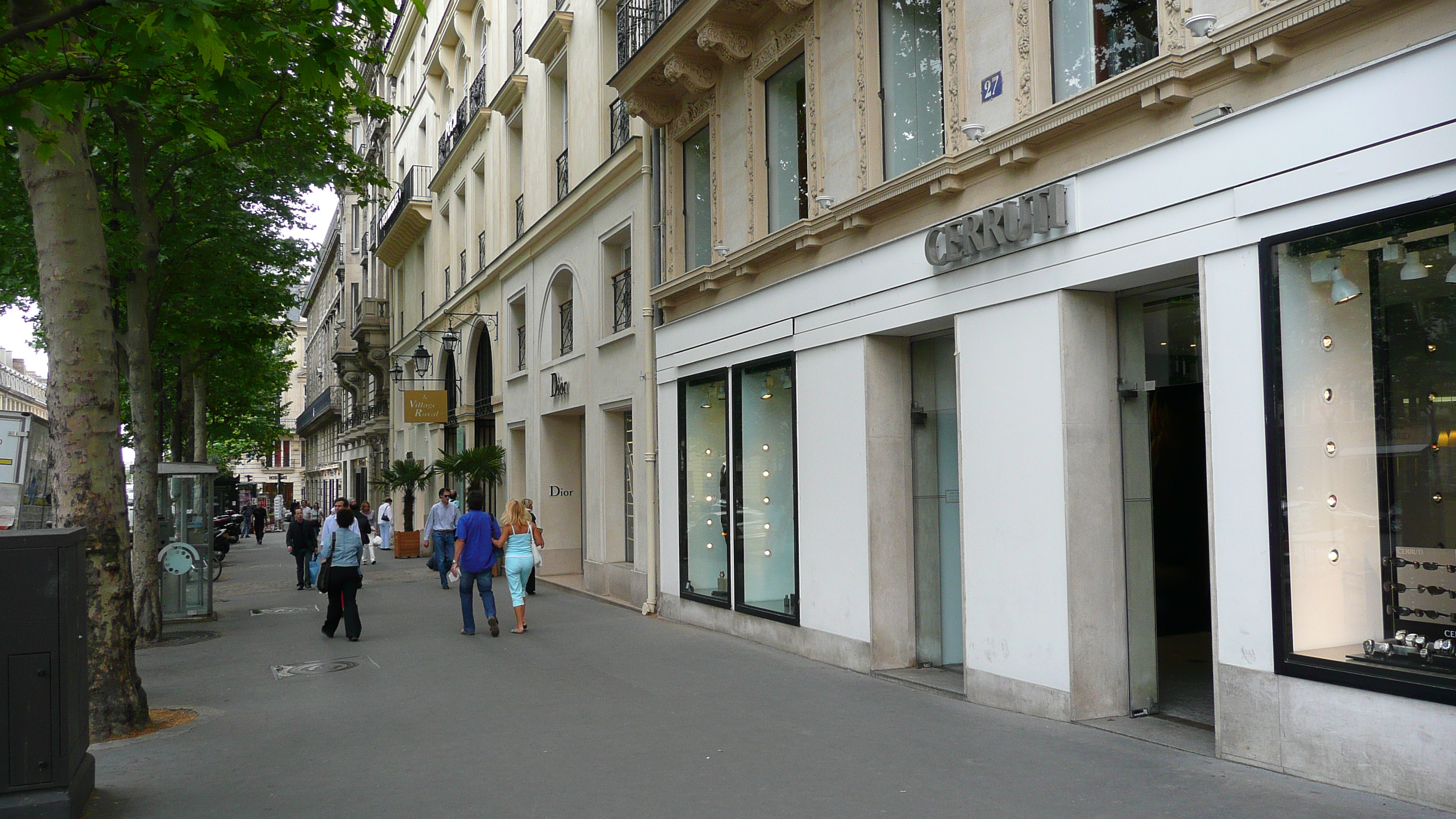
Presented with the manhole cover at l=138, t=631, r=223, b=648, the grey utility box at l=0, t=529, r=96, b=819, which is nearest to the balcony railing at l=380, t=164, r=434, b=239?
the manhole cover at l=138, t=631, r=223, b=648

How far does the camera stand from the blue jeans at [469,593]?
13523mm

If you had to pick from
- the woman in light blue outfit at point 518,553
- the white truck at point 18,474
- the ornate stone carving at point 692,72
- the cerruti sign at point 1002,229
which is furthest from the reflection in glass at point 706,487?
the white truck at point 18,474

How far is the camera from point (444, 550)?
68.3 ft

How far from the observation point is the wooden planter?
30.3 metres

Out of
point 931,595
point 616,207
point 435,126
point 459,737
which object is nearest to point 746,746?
point 459,737

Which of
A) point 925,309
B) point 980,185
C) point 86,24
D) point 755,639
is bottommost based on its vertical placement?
point 755,639

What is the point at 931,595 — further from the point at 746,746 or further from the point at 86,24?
the point at 86,24

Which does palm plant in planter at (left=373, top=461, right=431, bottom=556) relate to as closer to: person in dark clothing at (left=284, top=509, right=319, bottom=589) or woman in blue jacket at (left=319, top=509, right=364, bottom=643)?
person in dark clothing at (left=284, top=509, right=319, bottom=589)

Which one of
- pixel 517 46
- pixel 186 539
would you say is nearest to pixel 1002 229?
pixel 186 539

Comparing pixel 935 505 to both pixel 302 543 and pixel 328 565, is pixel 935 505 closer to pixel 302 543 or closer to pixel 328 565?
pixel 328 565

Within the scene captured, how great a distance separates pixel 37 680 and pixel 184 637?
921cm

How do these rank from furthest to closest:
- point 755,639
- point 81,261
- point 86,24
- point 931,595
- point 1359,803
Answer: point 755,639 → point 931,595 → point 81,261 → point 86,24 → point 1359,803

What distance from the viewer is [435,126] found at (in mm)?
32812

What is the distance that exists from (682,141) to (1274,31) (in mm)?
9514
